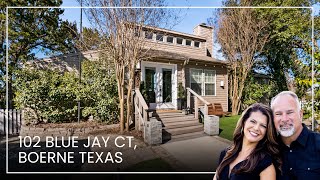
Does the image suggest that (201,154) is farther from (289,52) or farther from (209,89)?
(289,52)

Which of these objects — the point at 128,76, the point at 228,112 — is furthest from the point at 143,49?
the point at 228,112

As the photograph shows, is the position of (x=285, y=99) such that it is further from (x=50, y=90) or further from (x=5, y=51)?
(x=5, y=51)

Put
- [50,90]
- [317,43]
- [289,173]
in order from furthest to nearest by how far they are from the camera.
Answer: [50,90] < [317,43] < [289,173]

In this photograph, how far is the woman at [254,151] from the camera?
3.59 ft

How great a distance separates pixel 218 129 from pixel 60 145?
1844 mm

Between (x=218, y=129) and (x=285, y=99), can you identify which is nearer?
(x=285, y=99)

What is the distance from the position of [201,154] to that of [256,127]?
1.36m

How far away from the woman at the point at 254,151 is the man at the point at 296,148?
0.31ft

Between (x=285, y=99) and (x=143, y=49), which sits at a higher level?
(x=143, y=49)

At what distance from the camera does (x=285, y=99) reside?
1304mm

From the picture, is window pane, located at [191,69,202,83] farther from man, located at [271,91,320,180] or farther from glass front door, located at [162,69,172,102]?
man, located at [271,91,320,180]

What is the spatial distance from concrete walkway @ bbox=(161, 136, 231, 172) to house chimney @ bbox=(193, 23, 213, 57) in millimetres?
1013

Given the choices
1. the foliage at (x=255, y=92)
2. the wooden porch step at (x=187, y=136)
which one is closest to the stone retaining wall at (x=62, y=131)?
the wooden porch step at (x=187, y=136)

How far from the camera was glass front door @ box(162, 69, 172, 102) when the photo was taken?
2502 millimetres
